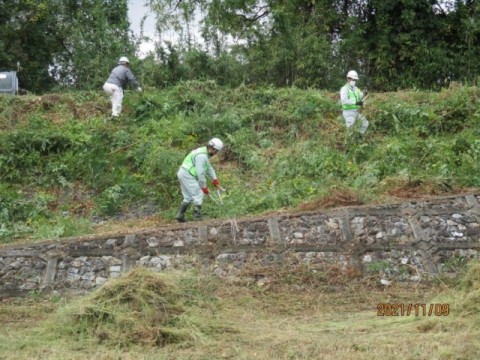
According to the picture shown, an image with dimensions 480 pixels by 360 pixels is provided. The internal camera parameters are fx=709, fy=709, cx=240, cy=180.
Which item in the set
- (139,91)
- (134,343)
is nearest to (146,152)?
(139,91)

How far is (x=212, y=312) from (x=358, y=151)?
7.02 metres

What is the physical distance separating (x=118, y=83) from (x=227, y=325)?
972 cm

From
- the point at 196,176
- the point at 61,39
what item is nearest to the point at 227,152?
the point at 196,176

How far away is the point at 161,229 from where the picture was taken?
33.6 ft

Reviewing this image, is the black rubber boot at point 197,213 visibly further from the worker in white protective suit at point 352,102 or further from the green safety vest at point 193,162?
the worker in white protective suit at point 352,102

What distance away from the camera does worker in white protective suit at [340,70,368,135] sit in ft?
47.4

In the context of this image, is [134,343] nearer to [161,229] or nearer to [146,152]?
[161,229]

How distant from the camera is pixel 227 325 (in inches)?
295

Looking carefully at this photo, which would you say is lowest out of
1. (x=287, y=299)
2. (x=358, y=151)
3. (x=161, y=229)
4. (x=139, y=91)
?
(x=287, y=299)

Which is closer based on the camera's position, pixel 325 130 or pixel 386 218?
pixel 386 218

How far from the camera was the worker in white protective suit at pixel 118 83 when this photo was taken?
16.0 meters

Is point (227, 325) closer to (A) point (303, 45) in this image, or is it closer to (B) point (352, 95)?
(B) point (352, 95)

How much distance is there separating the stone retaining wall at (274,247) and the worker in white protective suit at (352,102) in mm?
4497
